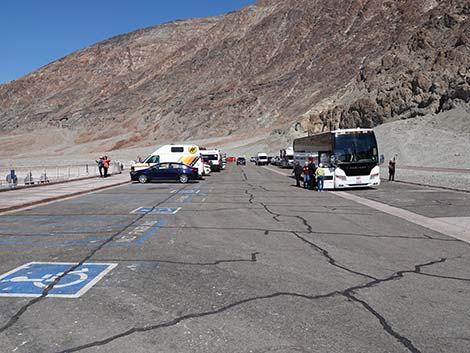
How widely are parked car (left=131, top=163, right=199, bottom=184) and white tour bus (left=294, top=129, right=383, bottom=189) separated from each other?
906cm

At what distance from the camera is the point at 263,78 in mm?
121438

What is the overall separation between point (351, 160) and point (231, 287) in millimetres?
20328

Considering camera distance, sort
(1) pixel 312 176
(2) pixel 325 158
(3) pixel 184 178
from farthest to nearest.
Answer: (3) pixel 184 178, (2) pixel 325 158, (1) pixel 312 176

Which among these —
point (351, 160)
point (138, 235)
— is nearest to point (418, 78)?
point (351, 160)

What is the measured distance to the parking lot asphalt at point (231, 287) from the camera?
4988 mm

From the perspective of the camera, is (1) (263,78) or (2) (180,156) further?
(1) (263,78)

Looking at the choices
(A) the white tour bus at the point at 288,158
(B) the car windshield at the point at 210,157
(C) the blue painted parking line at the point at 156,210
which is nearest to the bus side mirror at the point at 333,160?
(C) the blue painted parking line at the point at 156,210

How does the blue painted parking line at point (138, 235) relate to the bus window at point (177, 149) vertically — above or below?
below

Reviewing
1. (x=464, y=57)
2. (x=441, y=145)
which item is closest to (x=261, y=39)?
(x=464, y=57)

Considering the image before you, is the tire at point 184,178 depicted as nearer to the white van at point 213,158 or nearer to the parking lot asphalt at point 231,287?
the white van at point 213,158

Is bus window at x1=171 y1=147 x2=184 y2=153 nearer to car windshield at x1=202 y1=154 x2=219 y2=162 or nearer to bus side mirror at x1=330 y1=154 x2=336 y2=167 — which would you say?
car windshield at x1=202 y1=154 x2=219 y2=162

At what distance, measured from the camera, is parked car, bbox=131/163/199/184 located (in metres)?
32.3

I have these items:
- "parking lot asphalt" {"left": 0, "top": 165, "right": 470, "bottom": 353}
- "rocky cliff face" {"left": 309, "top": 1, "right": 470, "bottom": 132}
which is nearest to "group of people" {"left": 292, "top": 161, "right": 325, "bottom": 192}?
"parking lot asphalt" {"left": 0, "top": 165, "right": 470, "bottom": 353}

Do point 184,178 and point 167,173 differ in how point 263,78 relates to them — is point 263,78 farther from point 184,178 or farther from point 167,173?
point 184,178
